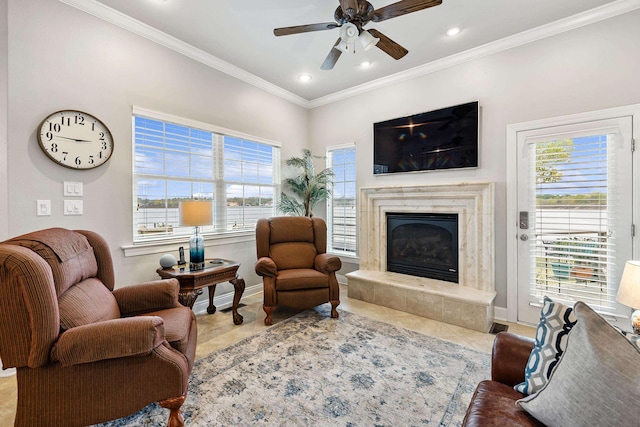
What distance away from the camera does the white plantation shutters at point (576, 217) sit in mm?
2475

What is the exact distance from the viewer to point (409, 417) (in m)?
1.62

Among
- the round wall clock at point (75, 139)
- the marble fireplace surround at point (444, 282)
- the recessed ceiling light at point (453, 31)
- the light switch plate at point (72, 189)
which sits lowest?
the marble fireplace surround at point (444, 282)

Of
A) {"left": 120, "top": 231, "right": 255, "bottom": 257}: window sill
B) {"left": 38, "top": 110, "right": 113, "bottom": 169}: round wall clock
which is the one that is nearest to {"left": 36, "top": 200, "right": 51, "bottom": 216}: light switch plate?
{"left": 38, "top": 110, "right": 113, "bottom": 169}: round wall clock

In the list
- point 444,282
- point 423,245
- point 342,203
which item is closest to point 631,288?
point 444,282

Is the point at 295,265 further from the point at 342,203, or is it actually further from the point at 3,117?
the point at 3,117

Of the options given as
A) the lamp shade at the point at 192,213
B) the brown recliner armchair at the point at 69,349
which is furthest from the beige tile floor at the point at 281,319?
the lamp shade at the point at 192,213

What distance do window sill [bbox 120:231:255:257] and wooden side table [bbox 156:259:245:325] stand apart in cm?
27

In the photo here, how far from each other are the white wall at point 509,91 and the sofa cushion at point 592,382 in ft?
7.88

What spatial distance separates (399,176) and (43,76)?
367 cm

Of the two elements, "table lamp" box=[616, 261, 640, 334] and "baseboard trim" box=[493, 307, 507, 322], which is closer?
"table lamp" box=[616, 261, 640, 334]

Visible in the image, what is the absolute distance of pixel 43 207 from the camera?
2.19 m

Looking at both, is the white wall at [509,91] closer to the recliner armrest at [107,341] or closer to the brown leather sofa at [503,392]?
the brown leather sofa at [503,392]

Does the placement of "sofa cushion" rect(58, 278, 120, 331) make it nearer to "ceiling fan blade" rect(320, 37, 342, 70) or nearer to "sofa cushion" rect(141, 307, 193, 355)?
"sofa cushion" rect(141, 307, 193, 355)

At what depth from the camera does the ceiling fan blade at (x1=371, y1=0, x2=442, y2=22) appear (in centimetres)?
187
